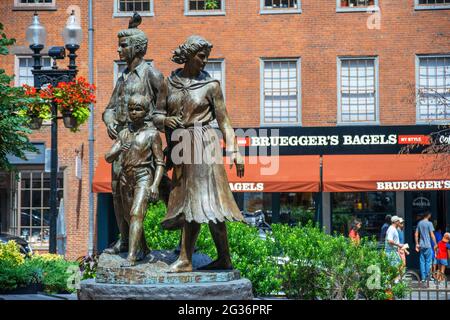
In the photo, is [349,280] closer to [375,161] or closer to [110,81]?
[375,161]

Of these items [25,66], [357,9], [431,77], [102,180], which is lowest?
[102,180]

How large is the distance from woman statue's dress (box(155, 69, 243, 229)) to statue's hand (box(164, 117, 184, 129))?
0.07 metres

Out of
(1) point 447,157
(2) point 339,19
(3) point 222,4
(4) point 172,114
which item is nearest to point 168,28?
(3) point 222,4

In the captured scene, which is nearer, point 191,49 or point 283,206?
point 191,49

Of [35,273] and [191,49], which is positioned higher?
[191,49]

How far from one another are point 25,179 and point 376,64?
11350 mm

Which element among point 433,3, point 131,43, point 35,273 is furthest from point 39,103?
point 433,3

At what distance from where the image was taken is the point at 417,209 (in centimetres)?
2947

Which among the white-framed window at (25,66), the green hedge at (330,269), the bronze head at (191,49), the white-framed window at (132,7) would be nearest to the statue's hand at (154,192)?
the bronze head at (191,49)

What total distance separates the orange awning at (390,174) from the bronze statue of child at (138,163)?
1716 centimetres

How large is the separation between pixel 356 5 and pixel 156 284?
21159mm

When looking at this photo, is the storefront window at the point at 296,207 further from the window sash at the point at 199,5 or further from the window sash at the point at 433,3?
the window sash at the point at 433,3

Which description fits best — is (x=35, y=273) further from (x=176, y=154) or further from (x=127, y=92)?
(x=176, y=154)

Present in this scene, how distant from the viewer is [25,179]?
30.1 metres
